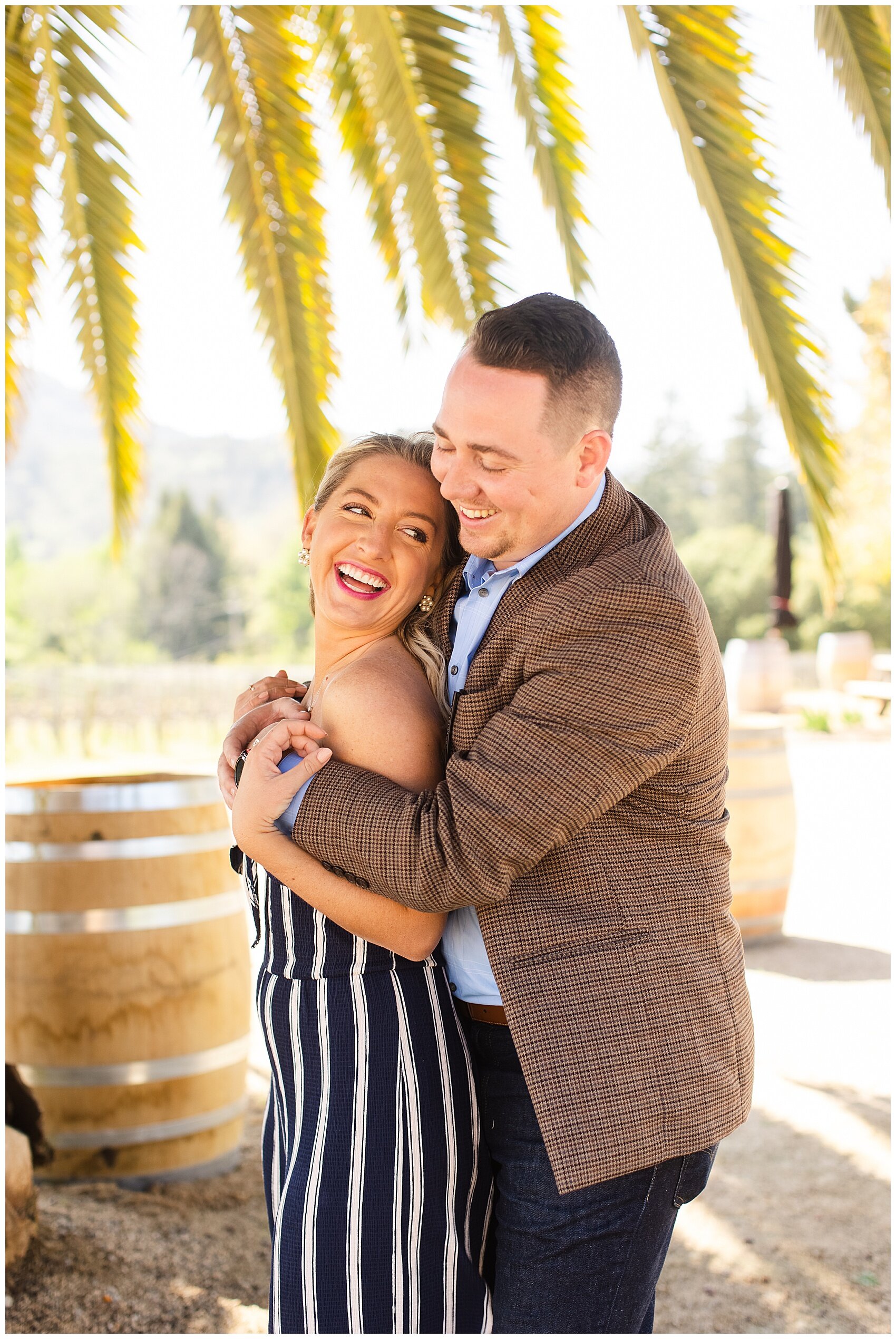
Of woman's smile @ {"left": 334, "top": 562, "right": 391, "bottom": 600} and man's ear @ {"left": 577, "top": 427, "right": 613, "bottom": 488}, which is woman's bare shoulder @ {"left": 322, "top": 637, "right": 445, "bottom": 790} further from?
man's ear @ {"left": 577, "top": 427, "right": 613, "bottom": 488}

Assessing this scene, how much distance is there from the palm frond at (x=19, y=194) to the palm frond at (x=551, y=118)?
157 centimetres

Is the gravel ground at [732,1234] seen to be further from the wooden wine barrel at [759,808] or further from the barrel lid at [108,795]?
the barrel lid at [108,795]

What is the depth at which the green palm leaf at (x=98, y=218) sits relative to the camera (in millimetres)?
3551

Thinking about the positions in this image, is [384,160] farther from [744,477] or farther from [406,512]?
[744,477]

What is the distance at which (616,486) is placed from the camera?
5.89 feet

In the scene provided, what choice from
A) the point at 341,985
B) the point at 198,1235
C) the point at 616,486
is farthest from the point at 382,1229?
the point at 198,1235

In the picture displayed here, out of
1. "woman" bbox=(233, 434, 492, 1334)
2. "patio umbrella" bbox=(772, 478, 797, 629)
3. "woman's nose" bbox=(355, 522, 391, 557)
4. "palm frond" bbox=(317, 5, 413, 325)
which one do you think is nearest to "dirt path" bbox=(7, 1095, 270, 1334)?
"woman" bbox=(233, 434, 492, 1334)

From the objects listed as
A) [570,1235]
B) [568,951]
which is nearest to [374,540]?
[568,951]

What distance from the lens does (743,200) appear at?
3.23 metres

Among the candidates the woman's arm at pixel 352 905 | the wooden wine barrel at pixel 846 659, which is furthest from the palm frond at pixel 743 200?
the wooden wine barrel at pixel 846 659

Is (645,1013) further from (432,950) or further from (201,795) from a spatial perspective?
(201,795)

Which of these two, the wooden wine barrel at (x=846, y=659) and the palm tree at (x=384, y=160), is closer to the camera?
the palm tree at (x=384, y=160)

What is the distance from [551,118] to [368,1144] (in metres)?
3.41

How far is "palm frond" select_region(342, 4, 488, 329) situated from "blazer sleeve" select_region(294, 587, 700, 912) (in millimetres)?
2675
